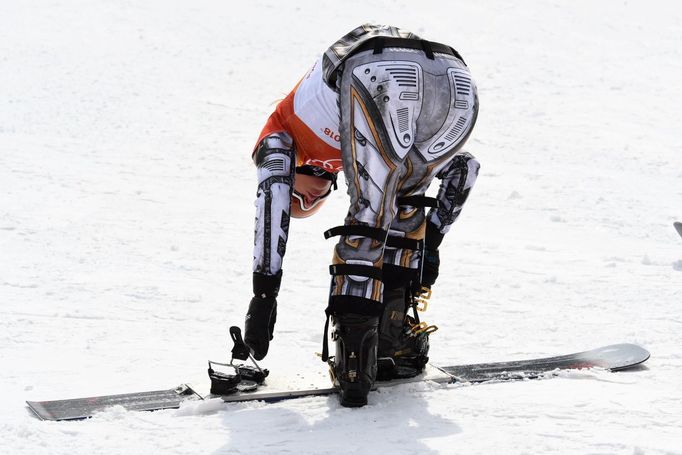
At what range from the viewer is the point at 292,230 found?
786 centimetres

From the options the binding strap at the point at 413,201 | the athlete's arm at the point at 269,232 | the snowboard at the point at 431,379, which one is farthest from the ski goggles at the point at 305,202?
the snowboard at the point at 431,379

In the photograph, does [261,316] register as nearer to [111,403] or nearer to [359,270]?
[359,270]

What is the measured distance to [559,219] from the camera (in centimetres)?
867

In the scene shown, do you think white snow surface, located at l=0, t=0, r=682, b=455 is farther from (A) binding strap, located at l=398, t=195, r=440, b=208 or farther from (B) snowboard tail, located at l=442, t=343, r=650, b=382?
(A) binding strap, located at l=398, t=195, r=440, b=208

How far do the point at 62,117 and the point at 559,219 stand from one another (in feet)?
19.9

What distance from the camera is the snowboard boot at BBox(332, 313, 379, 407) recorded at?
393 centimetres

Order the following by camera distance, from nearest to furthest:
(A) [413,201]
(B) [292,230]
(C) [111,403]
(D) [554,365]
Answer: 1. (C) [111,403]
2. (A) [413,201]
3. (D) [554,365]
4. (B) [292,230]

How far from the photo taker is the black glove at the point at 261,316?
3961 millimetres

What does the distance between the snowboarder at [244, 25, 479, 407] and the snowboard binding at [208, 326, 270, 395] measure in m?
0.06

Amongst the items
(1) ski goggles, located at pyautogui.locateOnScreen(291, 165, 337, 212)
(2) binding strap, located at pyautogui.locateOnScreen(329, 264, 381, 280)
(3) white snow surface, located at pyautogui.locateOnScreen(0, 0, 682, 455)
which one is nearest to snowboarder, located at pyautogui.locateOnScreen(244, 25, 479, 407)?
(2) binding strap, located at pyautogui.locateOnScreen(329, 264, 381, 280)

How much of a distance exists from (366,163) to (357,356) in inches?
29.9

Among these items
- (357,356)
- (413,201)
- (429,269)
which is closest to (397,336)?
(429,269)

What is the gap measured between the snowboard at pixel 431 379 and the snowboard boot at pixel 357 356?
0.20 m

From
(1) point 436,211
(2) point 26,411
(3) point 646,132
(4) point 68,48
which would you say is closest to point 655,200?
(3) point 646,132
